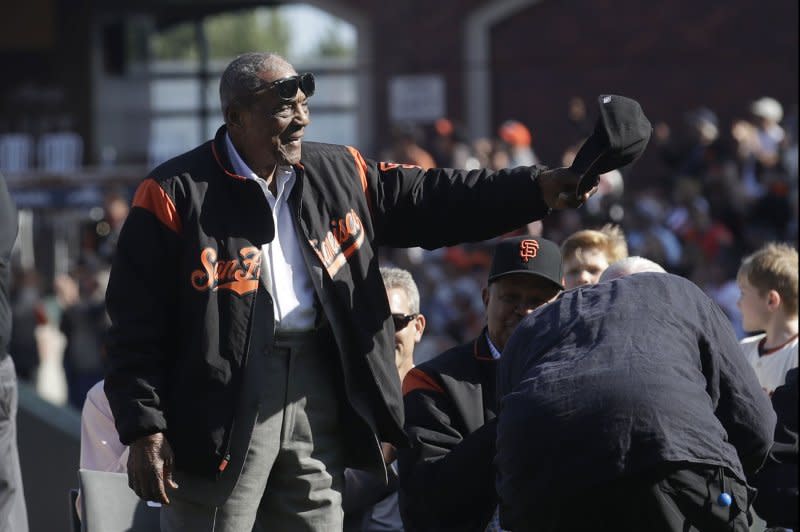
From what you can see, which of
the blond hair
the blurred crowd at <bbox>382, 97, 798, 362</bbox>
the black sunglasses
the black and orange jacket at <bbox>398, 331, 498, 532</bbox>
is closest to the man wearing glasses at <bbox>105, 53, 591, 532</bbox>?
the black sunglasses

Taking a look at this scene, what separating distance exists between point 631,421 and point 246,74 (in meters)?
1.39

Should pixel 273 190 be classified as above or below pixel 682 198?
above

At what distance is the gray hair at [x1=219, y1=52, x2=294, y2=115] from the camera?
3.81 metres

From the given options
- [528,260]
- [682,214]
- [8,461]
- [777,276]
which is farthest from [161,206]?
[682,214]

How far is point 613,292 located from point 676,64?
16905mm

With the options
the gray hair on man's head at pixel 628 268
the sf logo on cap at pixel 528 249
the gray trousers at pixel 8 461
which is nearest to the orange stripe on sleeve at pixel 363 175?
the gray hair on man's head at pixel 628 268

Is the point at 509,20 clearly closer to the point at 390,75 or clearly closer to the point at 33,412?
the point at 390,75

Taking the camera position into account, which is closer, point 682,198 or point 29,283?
point 682,198

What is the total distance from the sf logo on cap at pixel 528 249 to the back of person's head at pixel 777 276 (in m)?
1.40

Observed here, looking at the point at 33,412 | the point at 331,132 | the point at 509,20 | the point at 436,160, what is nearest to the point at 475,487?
the point at 33,412

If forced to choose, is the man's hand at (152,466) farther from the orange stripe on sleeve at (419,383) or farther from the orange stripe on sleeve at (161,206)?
the orange stripe on sleeve at (419,383)

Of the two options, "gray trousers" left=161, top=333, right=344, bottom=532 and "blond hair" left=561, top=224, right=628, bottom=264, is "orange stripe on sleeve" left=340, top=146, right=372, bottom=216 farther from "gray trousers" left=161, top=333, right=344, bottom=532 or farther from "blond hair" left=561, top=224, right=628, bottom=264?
"blond hair" left=561, top=224, right=628, bottom=264

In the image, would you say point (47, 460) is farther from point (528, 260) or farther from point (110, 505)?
point (528, 260)

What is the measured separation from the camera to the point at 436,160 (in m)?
17.0
